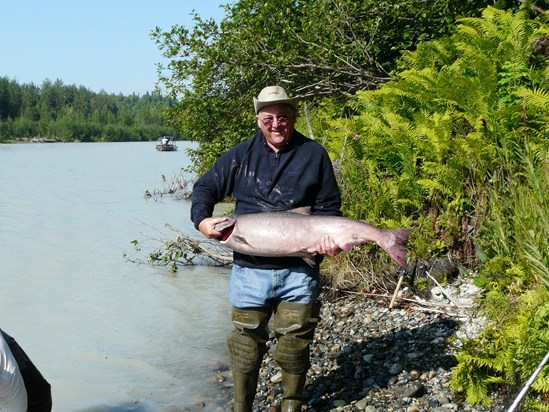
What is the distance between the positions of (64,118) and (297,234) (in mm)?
154920

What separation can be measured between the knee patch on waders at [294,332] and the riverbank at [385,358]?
3.42 ft

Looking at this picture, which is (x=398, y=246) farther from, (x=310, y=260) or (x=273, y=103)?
(x=273, y=103)

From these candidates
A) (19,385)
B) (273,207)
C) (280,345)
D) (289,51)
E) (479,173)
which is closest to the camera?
(19,385)

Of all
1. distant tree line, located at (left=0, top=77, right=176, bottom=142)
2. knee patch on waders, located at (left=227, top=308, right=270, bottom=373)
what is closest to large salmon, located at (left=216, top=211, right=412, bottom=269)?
knee patch on waders, located at (left=227, top=308, right=270, bottom=373)

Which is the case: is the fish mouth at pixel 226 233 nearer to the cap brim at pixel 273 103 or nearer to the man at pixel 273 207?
the man at pixel 273 207

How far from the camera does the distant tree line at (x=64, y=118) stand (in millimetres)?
141000

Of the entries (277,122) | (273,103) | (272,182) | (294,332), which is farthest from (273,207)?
(294,332)

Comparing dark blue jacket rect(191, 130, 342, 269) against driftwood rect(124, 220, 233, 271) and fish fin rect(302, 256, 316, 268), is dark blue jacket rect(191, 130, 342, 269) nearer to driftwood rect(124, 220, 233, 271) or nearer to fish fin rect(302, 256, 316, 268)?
fish fin rect(302, 256, 316, 268)

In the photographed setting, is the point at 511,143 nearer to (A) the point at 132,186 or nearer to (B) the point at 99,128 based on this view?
(A) the point at 132,186

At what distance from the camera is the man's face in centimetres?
506

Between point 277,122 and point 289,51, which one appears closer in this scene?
point 277,122

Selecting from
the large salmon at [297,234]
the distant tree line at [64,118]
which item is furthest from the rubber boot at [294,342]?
the distant tree line at [64,118]

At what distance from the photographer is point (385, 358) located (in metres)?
7.02

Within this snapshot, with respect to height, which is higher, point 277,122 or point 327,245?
point 277,122
